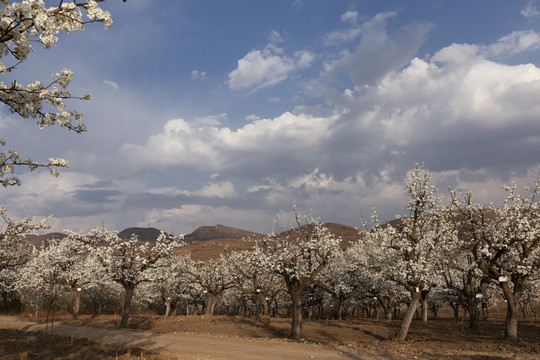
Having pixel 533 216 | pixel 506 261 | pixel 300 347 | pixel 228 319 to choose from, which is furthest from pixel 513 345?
pixel 228 319

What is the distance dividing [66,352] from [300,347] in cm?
1249

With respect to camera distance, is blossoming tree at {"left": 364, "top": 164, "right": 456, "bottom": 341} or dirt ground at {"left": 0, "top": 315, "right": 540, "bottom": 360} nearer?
dirt ground at {"left": 0, "top": 315, "right": 540, "bottom": 360}

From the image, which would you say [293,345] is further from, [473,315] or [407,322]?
[473,315]

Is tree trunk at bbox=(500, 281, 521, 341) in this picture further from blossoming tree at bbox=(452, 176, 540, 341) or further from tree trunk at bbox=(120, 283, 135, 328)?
tree trunk at bbox=(120, 283, 135, 328)

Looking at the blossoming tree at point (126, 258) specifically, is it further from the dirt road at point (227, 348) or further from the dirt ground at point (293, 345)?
the dirt road at point (227, 348)

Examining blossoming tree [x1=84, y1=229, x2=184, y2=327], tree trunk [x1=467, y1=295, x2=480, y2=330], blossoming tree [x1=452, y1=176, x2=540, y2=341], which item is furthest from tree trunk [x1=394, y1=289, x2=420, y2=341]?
blossoming tree [x1=84, y1=229, x2=184, y2=327]

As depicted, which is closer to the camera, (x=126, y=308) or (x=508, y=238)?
(x=508, y=238)

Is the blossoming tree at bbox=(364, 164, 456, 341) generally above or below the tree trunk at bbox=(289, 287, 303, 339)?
above

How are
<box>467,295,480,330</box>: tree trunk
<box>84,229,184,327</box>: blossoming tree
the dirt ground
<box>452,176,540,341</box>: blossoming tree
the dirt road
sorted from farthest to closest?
1. <box>467,295,480,330</box>: tree trunk
2. <box>84,229,184,327</box>: blossoming tree
3. <box>452,176,540,341</box>: blossoming tree
4. the dirt road
5. the dirt ground

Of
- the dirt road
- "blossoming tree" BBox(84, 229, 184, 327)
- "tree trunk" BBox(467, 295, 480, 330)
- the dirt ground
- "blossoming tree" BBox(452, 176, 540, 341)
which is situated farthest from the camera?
"tree trunk" BBox(467, 295, 480, 330)

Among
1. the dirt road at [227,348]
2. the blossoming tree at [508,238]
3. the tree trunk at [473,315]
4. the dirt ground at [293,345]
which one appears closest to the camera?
the dirt ground at [293,345]

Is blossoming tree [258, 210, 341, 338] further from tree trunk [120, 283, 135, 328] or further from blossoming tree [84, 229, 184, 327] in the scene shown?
tree trunk [120, 283, 135, 328]

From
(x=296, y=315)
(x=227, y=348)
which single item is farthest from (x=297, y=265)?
(x=227, y=348)

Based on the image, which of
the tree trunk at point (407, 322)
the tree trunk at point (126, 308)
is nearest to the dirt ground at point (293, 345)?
the tree trunk at point (407, 322)
